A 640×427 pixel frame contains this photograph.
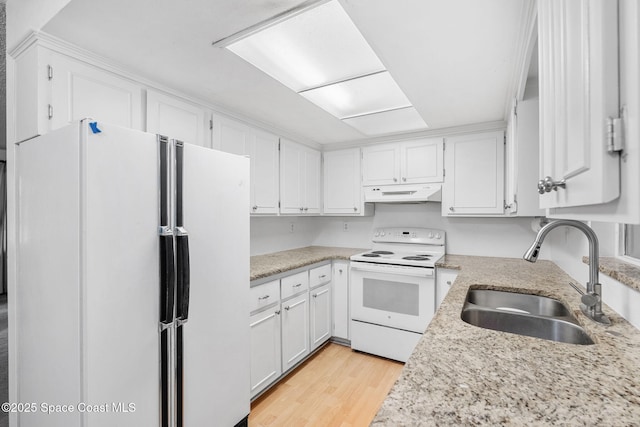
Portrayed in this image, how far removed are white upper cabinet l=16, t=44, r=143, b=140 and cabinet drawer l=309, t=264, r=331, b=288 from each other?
6.10 feet

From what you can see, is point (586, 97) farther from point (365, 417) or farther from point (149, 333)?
point (365, 417)

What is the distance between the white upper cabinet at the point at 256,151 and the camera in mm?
2334

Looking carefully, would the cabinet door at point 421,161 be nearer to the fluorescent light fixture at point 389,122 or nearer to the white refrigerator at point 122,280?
the fluorescent light fixture at point 389,122

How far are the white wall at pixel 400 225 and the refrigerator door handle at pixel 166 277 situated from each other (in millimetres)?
1665

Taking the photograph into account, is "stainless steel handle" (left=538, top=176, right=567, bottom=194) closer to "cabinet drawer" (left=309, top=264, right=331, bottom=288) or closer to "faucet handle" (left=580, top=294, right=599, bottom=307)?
"faucet handle" (left=580, top=294, right=599, bottom=307)

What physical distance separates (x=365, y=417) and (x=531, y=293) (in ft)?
4.28

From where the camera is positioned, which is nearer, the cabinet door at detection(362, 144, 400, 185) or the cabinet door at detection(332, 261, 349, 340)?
the cabinet door at detection(332, 261, 349, 340)

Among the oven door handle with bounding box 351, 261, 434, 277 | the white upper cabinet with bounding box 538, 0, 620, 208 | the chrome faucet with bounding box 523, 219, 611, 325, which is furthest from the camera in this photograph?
the oven door handle with bounding box 351, 261, 434, 277

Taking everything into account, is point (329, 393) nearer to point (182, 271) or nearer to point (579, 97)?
point (182, 271)

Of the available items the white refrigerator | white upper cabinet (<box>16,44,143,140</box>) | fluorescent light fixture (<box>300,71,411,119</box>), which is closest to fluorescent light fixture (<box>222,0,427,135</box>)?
fluorescent light fixture (<box>300,71,411,119</box>)

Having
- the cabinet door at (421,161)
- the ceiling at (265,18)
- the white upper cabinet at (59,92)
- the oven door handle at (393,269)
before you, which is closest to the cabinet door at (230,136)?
the ceiling at (265,18)

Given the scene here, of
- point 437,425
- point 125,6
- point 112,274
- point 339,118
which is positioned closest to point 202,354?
point 112,274

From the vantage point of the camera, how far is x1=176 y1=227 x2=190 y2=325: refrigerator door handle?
1339 mm

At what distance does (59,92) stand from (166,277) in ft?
3.49
